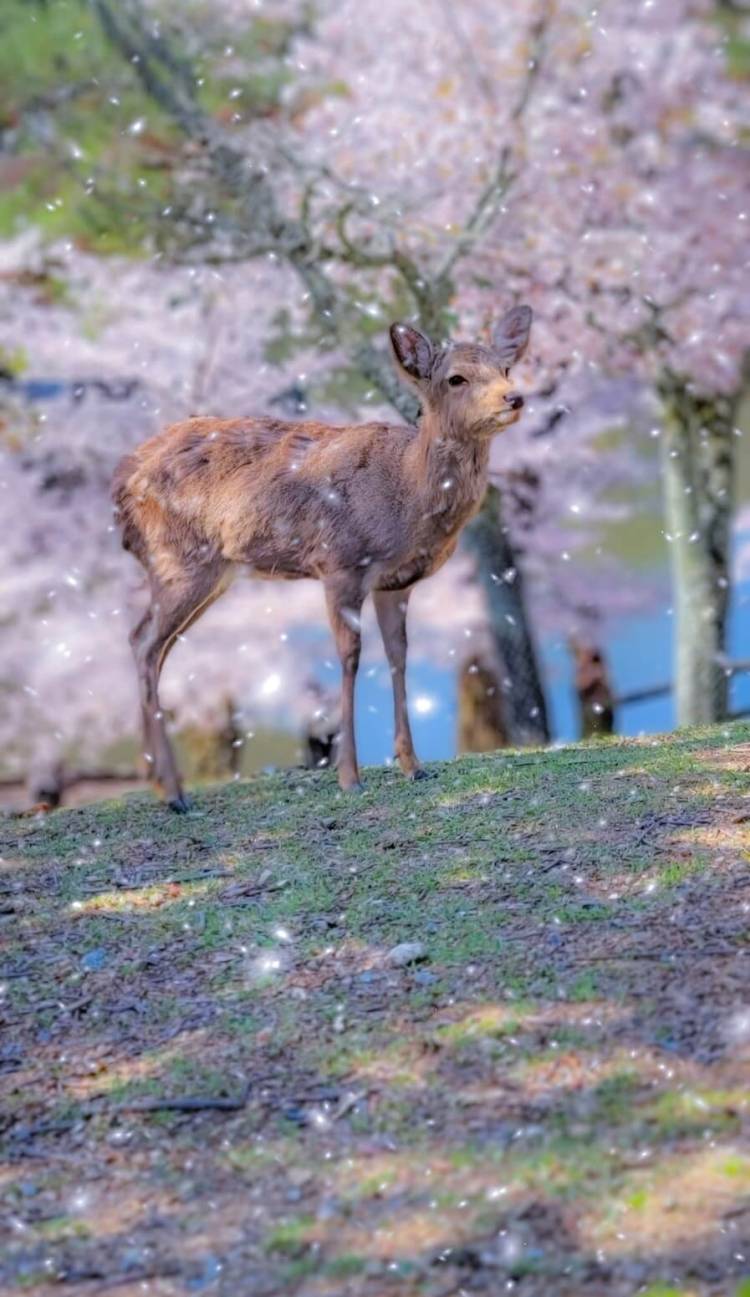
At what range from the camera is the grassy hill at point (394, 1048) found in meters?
3.94

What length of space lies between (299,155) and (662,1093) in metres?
11.2

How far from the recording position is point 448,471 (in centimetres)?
694

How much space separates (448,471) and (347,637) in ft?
3.00

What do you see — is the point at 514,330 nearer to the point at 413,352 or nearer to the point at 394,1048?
the point at 413,352

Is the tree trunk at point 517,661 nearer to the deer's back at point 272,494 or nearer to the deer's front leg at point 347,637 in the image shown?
the deer's back at point 272,494

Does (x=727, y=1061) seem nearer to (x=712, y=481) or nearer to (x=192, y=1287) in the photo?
(x=192, y=1287)

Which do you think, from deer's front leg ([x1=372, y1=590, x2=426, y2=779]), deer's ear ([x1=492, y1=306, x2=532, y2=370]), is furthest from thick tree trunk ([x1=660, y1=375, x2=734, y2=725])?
deer's ear ([x1=492, y1=306, x2=532, y2=370])

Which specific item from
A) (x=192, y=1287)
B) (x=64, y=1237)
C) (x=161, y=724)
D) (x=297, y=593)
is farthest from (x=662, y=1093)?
(x=297, y=593)

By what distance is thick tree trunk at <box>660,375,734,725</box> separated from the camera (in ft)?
46.5

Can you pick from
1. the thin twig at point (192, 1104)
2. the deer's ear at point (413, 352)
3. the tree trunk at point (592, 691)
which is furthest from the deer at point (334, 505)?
the tree trunk at point (592, 691)

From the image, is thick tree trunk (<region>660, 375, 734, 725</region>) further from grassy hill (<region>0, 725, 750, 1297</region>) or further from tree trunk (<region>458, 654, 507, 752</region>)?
grassy hill (<region>0, 725, 750, 1297</region>)

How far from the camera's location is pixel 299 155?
1384 centimetres

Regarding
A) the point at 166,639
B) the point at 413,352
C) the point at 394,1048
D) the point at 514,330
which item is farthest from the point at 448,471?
the point at 394,1048

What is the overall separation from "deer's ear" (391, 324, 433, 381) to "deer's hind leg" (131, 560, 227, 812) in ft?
4.72
